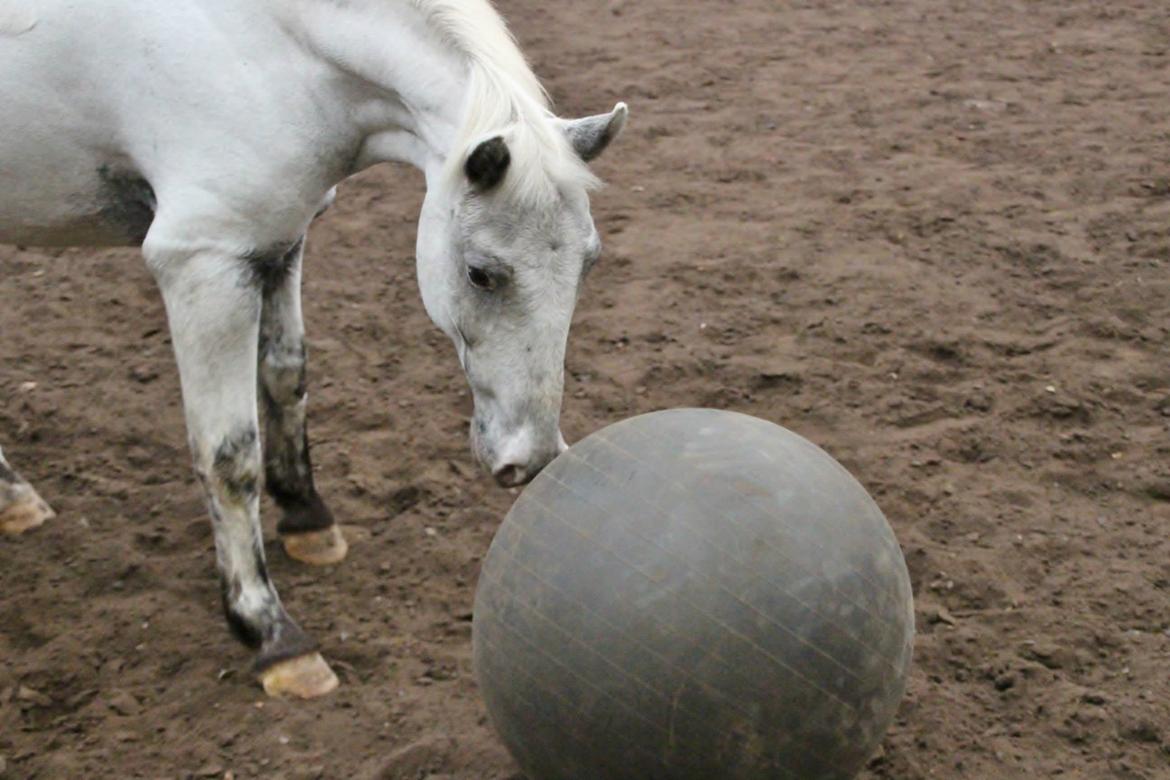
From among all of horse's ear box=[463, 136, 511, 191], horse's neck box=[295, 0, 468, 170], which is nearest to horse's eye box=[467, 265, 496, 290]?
horse's ear box=[463, 136, 511, 191]

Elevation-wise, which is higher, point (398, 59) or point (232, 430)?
point (398, 59)

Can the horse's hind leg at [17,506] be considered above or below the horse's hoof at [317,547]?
below

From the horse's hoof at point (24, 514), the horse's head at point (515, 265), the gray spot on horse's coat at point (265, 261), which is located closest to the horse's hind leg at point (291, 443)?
the gray spot on horse's coat at point (265, 261)

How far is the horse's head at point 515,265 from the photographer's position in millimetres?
2959

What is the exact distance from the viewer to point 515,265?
9.84ft

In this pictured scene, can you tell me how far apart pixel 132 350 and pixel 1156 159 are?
459 cm

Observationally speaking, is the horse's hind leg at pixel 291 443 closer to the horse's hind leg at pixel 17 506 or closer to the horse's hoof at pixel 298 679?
the horse's hoof at pixel 298 679

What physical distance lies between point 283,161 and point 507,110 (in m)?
0.60

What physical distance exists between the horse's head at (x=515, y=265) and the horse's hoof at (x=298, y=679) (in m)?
0.80

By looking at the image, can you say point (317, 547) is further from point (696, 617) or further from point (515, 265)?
point (696, 617)

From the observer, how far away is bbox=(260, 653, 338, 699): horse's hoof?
349cm

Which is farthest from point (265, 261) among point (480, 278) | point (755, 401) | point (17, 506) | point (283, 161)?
point (755, 401)

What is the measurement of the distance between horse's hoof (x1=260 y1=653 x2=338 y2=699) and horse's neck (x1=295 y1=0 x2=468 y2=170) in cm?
134

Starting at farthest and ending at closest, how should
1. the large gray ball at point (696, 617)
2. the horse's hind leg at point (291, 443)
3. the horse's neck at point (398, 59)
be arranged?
the horse's hind leg at point (291, 443), the horse's neck at point (398, 59), the large gray ball at point (696, 617)
